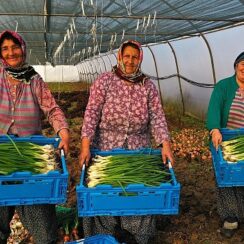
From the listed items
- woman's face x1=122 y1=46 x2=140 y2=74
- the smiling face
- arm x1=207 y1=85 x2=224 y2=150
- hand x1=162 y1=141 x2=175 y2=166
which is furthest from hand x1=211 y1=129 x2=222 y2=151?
woman's face x1=122 y1=46 x2=140 y2=74

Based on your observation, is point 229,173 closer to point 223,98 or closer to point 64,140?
point 223,98

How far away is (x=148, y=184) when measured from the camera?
104 inches

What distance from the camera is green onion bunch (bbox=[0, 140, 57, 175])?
255 centimetres

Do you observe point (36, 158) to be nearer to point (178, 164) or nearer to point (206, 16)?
point (178, 164)

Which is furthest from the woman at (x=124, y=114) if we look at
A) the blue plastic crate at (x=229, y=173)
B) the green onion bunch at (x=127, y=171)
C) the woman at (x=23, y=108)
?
the blue plastic crate at (x=229, y=173)

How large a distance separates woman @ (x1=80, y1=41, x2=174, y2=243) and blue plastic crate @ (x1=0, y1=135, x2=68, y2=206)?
2.18 feet

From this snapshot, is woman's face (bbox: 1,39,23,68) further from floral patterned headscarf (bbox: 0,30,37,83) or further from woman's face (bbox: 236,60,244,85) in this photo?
woman's face (bbox: 236,60,244,85)

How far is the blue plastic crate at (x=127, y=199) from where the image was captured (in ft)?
8.14

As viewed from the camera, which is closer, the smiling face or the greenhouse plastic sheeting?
the smiling face

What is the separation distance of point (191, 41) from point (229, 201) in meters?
6.90

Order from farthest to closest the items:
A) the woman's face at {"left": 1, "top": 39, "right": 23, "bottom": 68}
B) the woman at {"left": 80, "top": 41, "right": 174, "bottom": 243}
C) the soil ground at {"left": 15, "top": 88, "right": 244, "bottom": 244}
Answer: the soil ground at {"left": 15, "top": 88, "right": 244, "bottom": 244} → the woman at {"left": 80, "top": 41, "right": 174, "bottom": 243} → the woman's face at {"left": 1, "top": 39, "right": 23, "bottom": 68}

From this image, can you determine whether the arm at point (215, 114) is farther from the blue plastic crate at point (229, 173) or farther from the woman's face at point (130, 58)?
the woman's face at point (130, 58)

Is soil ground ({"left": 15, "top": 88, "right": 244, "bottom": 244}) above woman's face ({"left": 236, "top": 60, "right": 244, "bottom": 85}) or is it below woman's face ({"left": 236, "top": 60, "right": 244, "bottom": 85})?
below

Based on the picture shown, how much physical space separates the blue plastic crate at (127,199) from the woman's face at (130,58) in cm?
105
